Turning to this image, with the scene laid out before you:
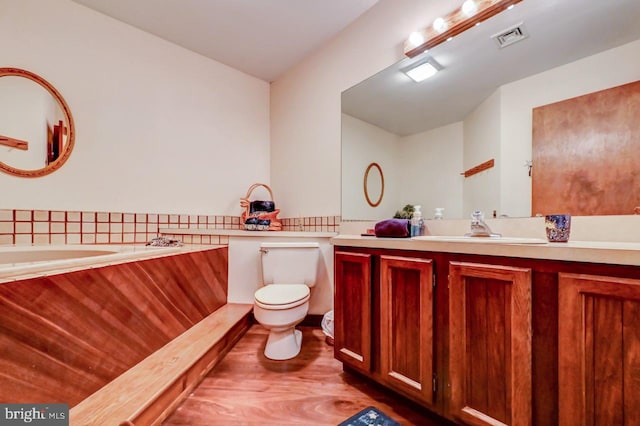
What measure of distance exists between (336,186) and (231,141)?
1.32 meters

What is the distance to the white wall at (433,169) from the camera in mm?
1532

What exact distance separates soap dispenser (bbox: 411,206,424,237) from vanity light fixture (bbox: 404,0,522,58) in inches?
40.5

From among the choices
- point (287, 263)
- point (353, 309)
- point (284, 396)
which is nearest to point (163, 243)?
point (287, 263)

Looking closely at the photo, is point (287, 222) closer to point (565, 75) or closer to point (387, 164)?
point (387, 164)

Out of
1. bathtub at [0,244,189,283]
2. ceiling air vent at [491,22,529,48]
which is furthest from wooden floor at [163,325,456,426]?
ceiling air vent at [491,22,529,48]

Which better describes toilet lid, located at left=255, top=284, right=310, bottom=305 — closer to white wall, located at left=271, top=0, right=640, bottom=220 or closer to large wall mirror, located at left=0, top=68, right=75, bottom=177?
white wall, located at left=271, top=0, right=640, bottom=220

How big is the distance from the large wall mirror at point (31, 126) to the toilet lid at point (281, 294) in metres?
1.81

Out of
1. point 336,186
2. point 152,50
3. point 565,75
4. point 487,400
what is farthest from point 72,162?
point 565,75

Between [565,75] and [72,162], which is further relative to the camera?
[72,162]

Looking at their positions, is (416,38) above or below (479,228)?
above

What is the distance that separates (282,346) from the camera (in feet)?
5.51

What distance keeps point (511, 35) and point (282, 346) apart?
218cm

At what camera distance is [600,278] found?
711 millimetres

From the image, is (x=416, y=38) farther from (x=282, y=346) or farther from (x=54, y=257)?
(x=54, y=257)
